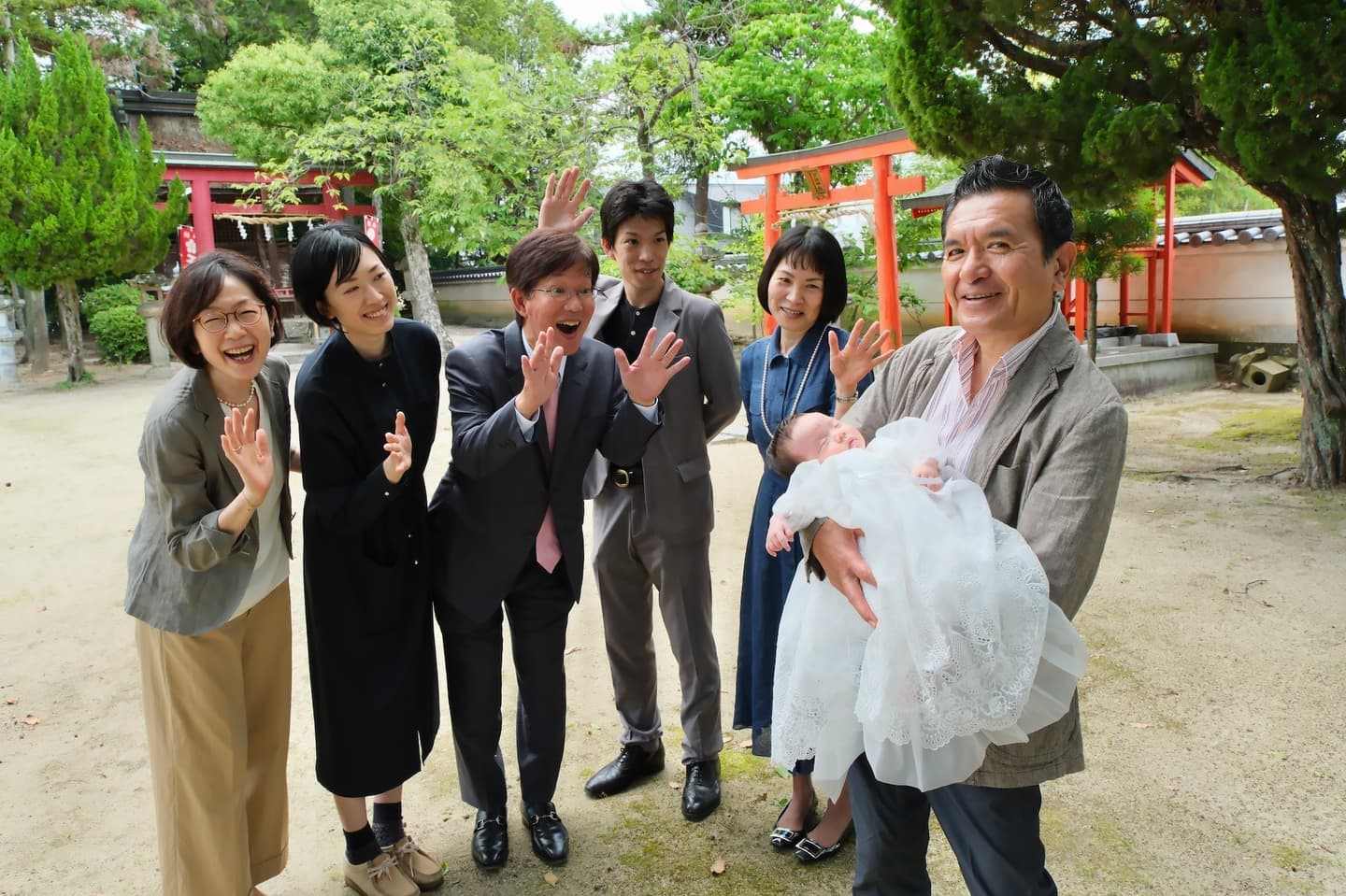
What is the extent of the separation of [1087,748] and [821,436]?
194 centimetres

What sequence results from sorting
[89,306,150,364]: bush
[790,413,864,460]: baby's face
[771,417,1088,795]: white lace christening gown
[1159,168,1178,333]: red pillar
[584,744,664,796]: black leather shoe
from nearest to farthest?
[771,417,1088,795]: white lace christening gown, [790,413,864,460]: baby's face, [584,744,664,796]: black leather shoe, [1159,168,1178,333]: red pillar, [89,306,150,364]: bush

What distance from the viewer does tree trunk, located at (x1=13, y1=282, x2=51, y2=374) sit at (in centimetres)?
1451

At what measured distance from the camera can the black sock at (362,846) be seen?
2.44m

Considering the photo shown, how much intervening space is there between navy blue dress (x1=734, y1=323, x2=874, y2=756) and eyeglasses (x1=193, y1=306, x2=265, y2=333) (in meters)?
1.36

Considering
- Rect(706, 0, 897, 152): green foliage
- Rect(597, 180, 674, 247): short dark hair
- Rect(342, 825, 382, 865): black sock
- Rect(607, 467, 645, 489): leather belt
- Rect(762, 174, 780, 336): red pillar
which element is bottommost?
Rect(342, 825, 382, 865): black sock

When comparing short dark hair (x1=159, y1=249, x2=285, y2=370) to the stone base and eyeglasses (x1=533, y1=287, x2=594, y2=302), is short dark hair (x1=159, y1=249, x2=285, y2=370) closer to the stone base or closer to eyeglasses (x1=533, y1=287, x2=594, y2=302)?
eyeglasses (x1=533, y1=287, x2=594, y2=302)

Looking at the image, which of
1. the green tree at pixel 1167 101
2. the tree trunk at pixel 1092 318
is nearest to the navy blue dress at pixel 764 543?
the green tree at pixel 1167 101

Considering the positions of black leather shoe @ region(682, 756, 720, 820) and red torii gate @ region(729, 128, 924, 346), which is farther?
red torii gate @ region(729, 128, 924, 346)

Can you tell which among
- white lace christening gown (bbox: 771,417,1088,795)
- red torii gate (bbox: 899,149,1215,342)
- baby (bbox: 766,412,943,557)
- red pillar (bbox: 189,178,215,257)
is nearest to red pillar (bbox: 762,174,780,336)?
red torii gate (bbox: 899,149,1215,342)

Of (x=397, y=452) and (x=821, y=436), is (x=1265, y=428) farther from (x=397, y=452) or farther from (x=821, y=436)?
(x=397, y=452)

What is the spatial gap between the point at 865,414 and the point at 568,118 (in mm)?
9378

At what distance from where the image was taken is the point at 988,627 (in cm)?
137

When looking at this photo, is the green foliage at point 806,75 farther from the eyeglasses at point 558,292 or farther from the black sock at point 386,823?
the black sock at point 386,823

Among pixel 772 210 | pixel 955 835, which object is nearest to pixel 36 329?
pixel 772 210
